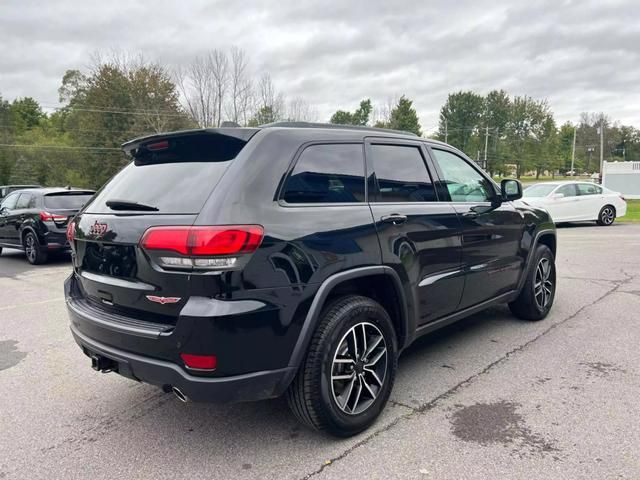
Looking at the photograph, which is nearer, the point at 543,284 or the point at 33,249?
the point at 543,284

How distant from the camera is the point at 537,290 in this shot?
16.4ft

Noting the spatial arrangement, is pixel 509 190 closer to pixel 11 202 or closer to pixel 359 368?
pixel 359 368

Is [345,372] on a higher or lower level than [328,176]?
lower

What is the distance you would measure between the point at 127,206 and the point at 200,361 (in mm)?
1030

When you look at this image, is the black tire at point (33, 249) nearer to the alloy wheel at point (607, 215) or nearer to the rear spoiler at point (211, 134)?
the rear spoiler at point (211, 134)

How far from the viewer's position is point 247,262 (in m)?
2.31

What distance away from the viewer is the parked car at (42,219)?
31.3 feet

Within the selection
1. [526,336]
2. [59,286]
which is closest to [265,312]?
[526,336]

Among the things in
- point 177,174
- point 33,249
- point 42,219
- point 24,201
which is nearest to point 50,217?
point 42,219

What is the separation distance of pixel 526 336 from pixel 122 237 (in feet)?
12.5

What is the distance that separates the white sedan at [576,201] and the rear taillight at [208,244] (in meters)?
14.1

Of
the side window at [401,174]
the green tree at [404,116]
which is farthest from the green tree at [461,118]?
Result: the side window at [401,174]

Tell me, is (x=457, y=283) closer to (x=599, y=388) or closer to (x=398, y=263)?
(x=398, y=263)

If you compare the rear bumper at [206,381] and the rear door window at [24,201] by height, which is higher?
the rear door window at [24,201]
